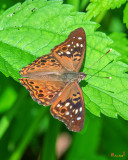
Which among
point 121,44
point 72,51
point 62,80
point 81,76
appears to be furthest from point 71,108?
point 121,44

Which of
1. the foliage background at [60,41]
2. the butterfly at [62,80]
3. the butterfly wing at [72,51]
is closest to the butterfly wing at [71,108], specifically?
the butterfly at [62,80]

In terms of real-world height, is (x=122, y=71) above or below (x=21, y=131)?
above

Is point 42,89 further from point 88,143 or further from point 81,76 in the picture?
point 88,143

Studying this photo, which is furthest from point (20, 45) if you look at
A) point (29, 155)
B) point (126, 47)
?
point (29, 155)

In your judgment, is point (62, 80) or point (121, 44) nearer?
point (62, 80)

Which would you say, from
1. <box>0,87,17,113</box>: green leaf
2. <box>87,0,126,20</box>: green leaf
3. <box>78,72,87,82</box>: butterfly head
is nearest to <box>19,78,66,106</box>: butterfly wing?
<box>78,72,87,82</box>: butterfly head

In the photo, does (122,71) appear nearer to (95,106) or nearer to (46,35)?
(95,106)

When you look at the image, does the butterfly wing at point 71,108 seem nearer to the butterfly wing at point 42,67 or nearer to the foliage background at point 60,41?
the foliage background at point 60,41
